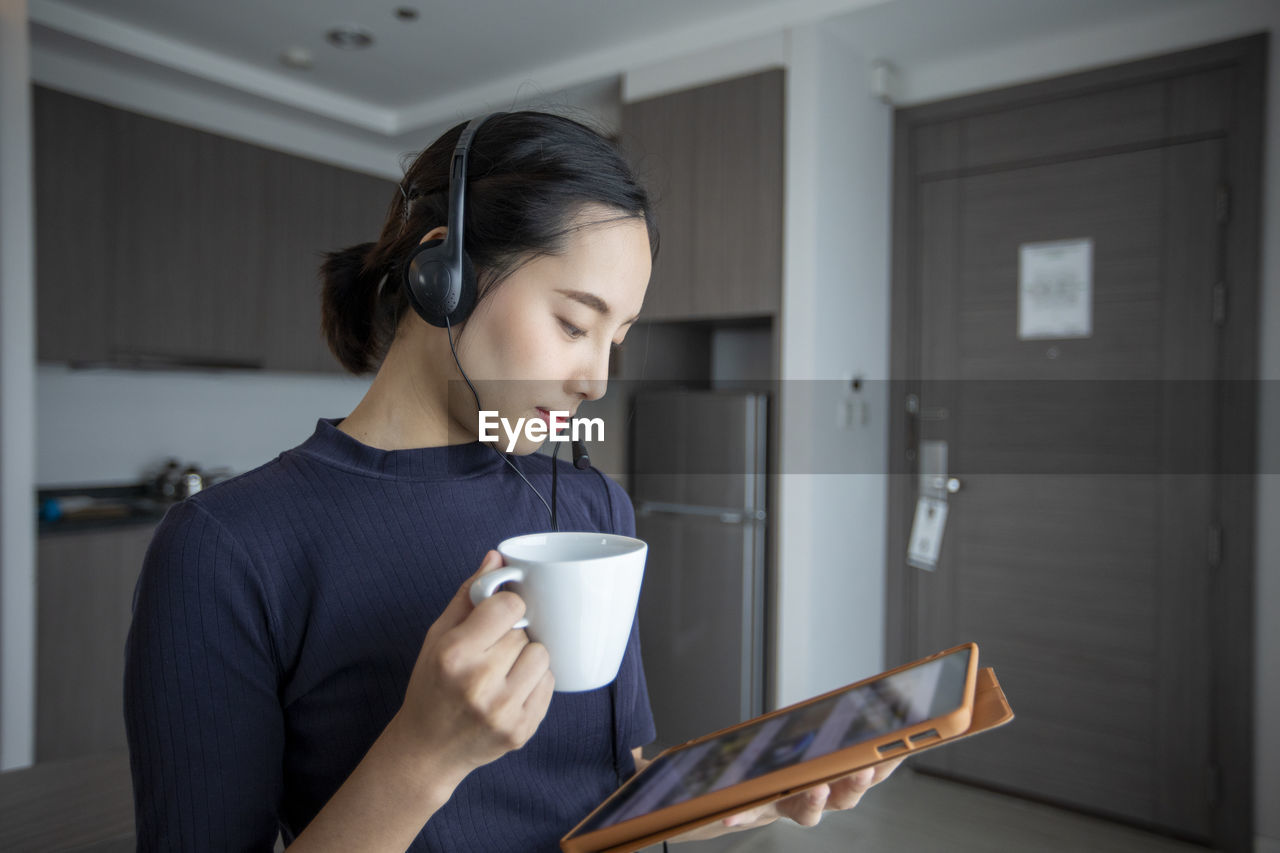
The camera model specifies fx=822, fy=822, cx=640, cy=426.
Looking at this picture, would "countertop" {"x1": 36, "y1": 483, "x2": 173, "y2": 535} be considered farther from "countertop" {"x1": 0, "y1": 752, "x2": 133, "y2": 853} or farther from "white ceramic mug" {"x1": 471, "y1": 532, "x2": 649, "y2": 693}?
"white ceramic mug" {"x1": 471, "y1": 532, "x2": 649, "y2": 693}

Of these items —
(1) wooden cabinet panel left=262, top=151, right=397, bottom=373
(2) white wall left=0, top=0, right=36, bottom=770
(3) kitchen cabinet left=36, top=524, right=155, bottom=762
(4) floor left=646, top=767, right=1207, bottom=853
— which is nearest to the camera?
(2) white wall left=0, top=0, right=36, bottom=770

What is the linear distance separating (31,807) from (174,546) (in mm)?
520

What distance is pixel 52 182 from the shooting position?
2.58 meters

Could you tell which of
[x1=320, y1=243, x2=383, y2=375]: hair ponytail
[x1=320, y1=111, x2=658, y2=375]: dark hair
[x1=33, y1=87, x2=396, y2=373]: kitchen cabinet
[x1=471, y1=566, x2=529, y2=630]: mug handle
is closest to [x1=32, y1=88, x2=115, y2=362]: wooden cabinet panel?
[x1=33, y1=87, x2=396, y2=373]: kitchen cabinet

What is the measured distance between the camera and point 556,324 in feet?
2.09

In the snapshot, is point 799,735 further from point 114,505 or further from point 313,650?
point 114,505

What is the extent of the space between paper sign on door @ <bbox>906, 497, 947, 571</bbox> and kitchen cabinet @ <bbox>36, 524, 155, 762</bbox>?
252 centimetres

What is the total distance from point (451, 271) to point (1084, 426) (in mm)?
2428

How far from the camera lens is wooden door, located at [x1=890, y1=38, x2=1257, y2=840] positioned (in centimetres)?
234

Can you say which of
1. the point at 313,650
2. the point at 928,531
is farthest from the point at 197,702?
the point at 928,531

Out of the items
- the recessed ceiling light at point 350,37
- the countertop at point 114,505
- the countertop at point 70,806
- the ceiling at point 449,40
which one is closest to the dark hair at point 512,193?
the countertop at point 70,806

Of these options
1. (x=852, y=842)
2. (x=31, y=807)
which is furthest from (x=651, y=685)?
(x=31, y=807)

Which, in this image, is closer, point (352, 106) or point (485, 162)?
point (485, 162)

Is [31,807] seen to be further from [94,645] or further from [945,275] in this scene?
[945,275]
